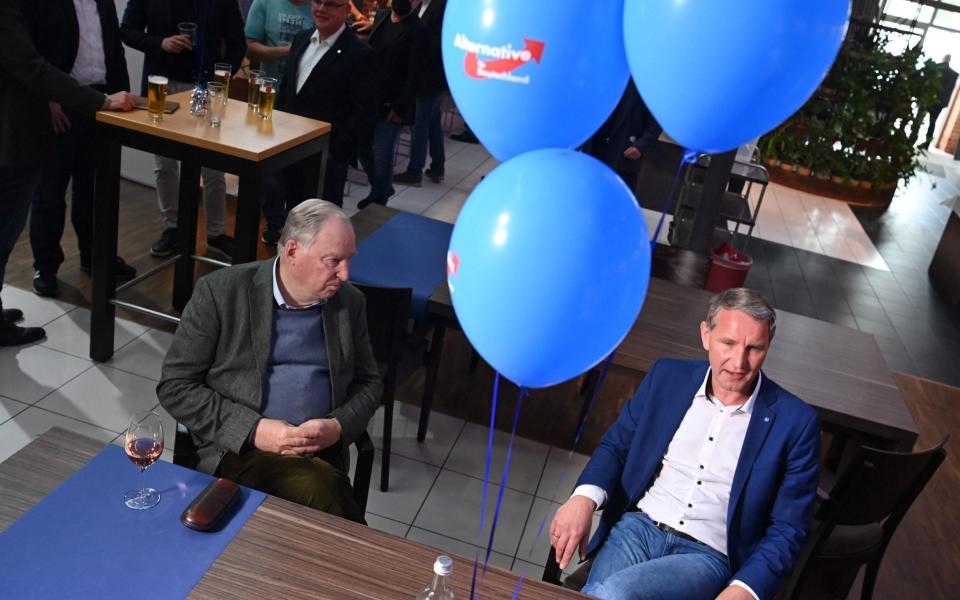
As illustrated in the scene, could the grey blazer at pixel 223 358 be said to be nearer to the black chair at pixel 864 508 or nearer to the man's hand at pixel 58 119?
the black chair at pixel 864 508

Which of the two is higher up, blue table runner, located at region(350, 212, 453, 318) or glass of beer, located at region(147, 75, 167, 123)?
glass of beer, located at region(147, 75, 167, 123)

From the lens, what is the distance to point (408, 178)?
22.7 ft

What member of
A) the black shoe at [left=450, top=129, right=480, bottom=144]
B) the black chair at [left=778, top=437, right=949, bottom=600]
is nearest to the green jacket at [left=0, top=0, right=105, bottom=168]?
the black chair at [left=778, top=437, right=949, bottom=600]

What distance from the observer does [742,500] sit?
227 centimetres

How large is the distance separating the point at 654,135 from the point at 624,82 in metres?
4.25

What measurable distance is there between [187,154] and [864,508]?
2610 millimetres

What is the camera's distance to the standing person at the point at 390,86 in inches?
222

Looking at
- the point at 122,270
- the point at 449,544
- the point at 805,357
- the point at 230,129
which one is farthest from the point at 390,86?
the point at 449,544

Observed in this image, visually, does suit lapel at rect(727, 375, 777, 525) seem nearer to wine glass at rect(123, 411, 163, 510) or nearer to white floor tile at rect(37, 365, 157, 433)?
wine glass at rect(123, 411, 163, 510)

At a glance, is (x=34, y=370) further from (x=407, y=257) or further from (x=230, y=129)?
(x=407, y=257)

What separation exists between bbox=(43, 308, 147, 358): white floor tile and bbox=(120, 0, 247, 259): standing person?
0.77 m

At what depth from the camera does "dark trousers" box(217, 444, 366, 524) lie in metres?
2.24

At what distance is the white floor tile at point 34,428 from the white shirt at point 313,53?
6.90ft

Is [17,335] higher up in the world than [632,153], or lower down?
lower down
